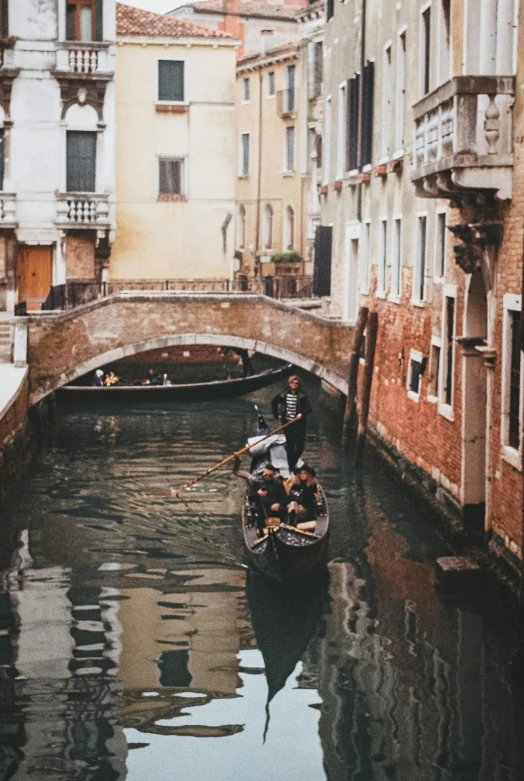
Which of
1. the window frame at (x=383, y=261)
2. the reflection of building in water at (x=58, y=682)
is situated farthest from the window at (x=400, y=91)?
the reflection of building in water at (x=58, y=682)

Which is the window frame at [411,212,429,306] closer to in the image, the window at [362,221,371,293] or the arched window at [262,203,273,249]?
the window at [362,221,371,293]

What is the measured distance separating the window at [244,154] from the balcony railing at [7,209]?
10474 millimetres

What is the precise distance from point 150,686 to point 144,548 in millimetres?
3653

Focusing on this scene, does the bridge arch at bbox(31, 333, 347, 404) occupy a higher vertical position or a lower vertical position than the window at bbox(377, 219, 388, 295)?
lower

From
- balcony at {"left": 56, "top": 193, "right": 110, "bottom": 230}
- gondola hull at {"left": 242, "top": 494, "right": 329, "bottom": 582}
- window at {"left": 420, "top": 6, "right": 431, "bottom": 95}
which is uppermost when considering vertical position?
window at {"left": 420, "top": 6, "right": 431, "bottom": 95}

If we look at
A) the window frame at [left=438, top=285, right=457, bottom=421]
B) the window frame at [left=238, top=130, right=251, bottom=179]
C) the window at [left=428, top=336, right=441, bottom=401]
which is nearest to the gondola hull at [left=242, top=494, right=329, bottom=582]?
the window frame at [left=438, top=285, right=457, bottom=421]

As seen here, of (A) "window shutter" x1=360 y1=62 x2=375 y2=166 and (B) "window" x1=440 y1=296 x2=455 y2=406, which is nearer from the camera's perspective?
(B) "window" x1=440 y1=296 x2=455 y2=406

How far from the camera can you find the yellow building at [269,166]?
28406 millimetres

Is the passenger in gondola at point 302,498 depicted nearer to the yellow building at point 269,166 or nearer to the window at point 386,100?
the window at point 386,100

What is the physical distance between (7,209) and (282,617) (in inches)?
506

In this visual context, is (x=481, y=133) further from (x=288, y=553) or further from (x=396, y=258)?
(x=396, y=258)

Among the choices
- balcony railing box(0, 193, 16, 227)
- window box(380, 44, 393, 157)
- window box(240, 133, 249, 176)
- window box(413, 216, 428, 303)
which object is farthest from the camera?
window box(240, 133, 249, 176)

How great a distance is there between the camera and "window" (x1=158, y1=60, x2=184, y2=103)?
22.5 metres

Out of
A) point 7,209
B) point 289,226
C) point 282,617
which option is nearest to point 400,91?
point 282,617
